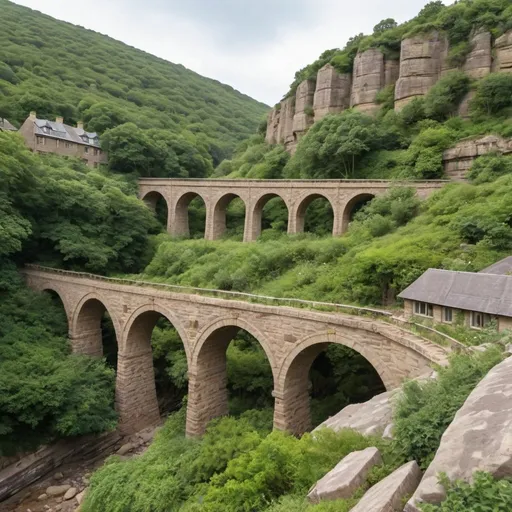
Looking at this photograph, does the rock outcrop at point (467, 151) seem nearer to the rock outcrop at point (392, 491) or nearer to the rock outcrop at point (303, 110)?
the rock outcrop at point (303, 110)

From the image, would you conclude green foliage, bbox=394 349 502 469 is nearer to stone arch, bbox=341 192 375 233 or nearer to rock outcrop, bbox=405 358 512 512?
rock outcrop, bbox=405 358 512 512

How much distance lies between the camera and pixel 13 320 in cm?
2383

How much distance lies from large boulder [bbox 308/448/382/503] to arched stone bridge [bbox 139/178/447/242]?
27386 millimetres

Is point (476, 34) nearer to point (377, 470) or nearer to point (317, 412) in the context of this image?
point (317, 412)

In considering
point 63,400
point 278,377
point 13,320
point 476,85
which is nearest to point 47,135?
point 13,320

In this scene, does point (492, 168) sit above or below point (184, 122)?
below

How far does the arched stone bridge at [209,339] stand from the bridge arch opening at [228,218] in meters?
17.9

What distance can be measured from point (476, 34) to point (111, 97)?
7385 centimetres

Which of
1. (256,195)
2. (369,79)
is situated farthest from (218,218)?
(369,79)

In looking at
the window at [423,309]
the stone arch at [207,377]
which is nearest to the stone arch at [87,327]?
the stone arch at [207,377]

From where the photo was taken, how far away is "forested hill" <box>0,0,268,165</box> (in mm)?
61156

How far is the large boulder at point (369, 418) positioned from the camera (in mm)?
8145

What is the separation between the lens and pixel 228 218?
46.3 m

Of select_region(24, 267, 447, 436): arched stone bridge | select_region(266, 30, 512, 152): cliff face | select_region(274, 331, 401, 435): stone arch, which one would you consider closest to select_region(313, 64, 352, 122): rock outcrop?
select_region(266, 30, 512, 152): cliff face
